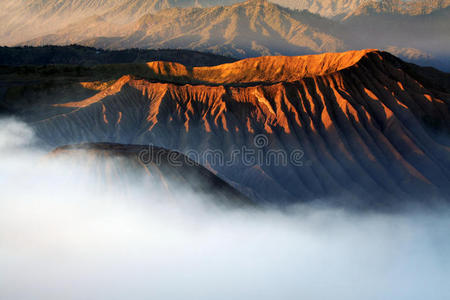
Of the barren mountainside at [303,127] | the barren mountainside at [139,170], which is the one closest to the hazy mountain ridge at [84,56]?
the barren mountainside at [303,127]

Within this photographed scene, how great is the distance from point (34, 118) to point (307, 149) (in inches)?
1200

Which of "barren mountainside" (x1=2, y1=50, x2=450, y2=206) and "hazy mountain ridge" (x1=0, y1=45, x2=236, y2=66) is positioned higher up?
"hazy mountain ridge" (x1=0, y1=45, x2=236, y2=66)

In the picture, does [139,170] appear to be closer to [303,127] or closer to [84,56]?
[303,127]

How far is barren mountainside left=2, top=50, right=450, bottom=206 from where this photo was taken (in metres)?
34.8

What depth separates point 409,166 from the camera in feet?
117

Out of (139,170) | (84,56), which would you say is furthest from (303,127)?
(84,56)

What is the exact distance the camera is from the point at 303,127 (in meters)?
39.6

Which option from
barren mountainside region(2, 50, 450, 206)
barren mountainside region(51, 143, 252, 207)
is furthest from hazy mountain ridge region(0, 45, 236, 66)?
barren mountainside region(51, 143, 252, 207)

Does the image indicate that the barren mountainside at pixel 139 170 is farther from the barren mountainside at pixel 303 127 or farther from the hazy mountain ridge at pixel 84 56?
the hazy mountain ridge at pixel 84 56

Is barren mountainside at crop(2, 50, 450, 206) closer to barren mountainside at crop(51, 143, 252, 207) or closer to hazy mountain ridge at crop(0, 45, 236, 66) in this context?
barren mountainside at crop(51, 143, 252, 207)

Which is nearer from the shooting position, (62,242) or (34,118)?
(62,242)

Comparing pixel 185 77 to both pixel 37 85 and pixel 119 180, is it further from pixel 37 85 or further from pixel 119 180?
pixel 119 180

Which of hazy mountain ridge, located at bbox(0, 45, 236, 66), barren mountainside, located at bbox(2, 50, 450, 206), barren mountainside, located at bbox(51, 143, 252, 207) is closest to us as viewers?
barren mountainside, located at bbox(51, 143, 252, 207)

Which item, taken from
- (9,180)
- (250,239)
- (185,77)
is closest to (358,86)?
(185,77)
